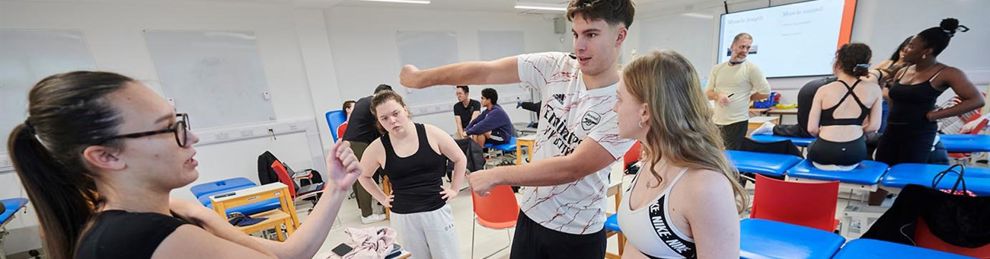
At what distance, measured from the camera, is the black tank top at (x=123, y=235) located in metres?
0.68

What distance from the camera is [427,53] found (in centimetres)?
630

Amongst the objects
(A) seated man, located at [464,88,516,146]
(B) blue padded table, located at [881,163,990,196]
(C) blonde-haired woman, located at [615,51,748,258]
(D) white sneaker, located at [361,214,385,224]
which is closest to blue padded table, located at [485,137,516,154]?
(A) seated man, located at [464,88,516,146]

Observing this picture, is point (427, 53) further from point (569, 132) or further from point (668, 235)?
point (668, 235)

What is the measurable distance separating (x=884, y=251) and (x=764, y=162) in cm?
143

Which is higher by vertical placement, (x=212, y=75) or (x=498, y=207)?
(x=212, y=75)

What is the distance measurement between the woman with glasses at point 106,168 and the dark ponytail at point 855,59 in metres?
3.23

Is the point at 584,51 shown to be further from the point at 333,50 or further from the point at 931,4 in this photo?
the point at 931,4

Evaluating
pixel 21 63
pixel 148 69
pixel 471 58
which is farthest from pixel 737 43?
pixel 21 63

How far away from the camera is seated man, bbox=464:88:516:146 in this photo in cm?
495

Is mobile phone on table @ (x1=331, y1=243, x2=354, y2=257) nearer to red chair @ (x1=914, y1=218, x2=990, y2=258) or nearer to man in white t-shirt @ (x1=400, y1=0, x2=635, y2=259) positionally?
man in white t-shirt @ (x1=400, y1=0, x2=635, y2=259)

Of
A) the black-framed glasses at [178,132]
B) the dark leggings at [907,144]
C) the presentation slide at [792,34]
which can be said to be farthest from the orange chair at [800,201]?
the presentation slide at [792,34]

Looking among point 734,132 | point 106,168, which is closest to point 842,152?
point 734,132

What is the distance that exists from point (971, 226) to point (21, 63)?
743cm

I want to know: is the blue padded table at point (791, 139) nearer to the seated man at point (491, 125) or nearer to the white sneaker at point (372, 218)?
the seated man at point (491, 125)
